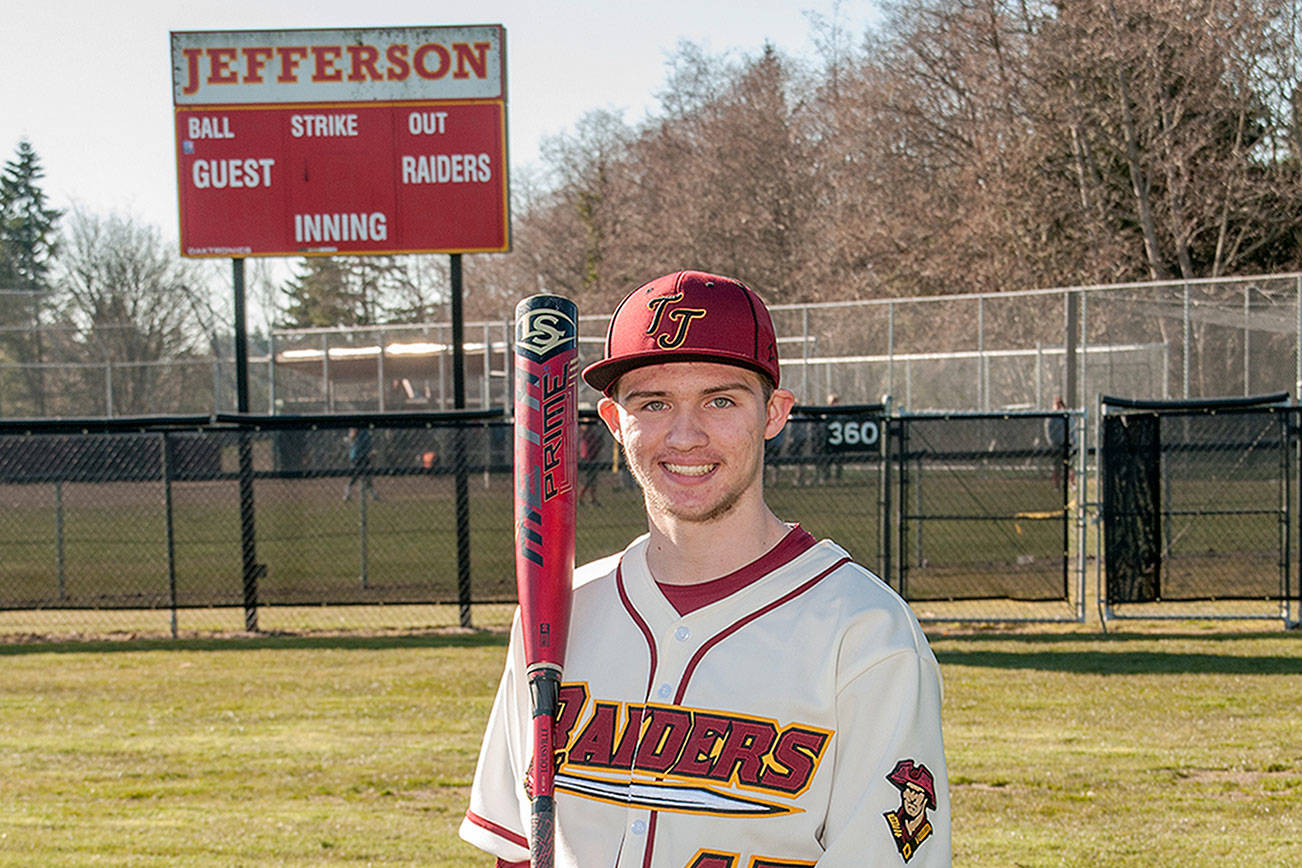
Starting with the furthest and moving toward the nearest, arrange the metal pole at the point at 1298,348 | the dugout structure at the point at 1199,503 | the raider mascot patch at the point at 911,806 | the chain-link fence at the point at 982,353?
the chain-link fence at the point at 982,353 < the metal pole at the point at 1298,348 < the dugout structure at the point at 1199,503 < the raider mascot patch at the point at 911,806

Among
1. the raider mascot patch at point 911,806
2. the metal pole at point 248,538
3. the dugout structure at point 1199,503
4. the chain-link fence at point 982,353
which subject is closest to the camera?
the raider mascot patch at point 911,806

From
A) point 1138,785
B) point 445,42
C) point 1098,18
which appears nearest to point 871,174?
point 1098,18

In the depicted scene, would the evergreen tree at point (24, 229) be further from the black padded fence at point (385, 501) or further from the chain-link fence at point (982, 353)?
the black padded fence at point (385, 501)

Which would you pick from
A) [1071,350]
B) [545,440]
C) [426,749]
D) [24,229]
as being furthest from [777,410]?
[24,229]

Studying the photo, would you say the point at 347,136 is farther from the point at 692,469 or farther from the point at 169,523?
the point at 692,469

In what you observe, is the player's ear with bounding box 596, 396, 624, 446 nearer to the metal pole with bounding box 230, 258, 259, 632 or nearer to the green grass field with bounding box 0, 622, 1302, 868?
the green grass field with bounding box 0, 622, 1302, 868

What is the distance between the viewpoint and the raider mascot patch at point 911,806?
2166mm

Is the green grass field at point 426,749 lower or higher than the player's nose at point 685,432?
lower

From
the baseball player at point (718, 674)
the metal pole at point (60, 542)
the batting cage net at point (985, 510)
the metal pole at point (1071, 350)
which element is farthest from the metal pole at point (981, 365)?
the baseball player at point (718, 674)

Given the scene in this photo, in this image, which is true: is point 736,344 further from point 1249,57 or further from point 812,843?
point 1249,57

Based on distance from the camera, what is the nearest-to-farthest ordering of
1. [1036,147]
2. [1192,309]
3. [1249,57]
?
[1192,309] → [1249,57] → [1036,147]

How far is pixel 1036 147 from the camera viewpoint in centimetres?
3134

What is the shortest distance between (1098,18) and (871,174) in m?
8.26

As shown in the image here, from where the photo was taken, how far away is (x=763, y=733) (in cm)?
229
